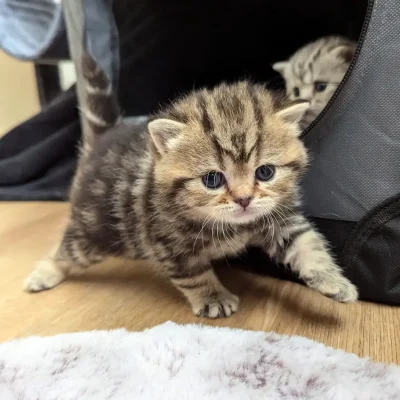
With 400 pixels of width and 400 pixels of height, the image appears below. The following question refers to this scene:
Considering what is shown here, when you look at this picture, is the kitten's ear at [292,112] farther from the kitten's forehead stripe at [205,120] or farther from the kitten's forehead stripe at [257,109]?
the kitten's forehead stripe at [205,120]

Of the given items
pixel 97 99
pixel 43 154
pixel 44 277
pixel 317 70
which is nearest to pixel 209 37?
pixel 317 70

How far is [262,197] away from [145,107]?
3.81ft

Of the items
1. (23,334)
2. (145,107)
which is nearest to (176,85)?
(145,107)

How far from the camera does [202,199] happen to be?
1.04 meters

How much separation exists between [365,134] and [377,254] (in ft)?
0.88

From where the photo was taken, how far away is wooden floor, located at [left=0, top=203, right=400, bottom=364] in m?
1.05

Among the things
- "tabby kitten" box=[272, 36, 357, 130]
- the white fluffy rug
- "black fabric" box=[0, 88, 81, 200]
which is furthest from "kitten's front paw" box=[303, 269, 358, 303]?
"black fabric" box=[0, 88, 81, 200]

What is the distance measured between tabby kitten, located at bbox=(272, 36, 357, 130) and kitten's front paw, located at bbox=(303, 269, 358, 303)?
0.57 meters

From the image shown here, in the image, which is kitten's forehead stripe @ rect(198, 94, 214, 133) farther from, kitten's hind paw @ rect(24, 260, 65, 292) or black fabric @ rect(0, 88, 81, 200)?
black fabric @ rect(0, 88, 81, 200)

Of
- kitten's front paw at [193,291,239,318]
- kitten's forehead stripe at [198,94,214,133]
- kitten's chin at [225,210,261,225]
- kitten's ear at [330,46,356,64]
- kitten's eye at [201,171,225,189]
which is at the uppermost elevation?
kitten's forehead stripe at [198,94,214,133]

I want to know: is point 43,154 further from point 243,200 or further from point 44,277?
point 243,200

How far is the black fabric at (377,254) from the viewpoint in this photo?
107 centimetres

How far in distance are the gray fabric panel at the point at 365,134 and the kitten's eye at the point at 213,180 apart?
0.30 meters

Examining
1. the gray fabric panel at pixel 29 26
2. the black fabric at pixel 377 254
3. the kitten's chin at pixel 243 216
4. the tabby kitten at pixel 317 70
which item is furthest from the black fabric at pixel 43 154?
the black fabric at pixel 377 254
